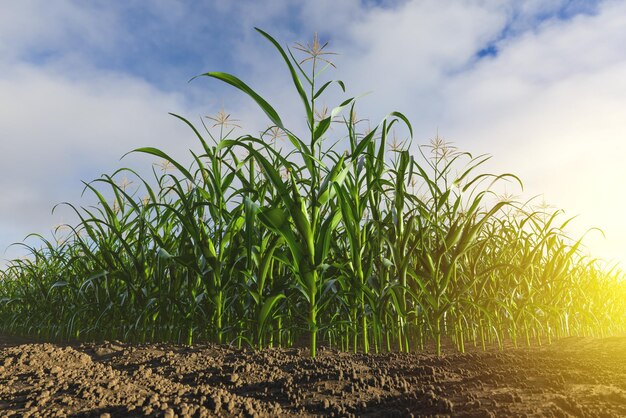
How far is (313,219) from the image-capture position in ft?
6.22

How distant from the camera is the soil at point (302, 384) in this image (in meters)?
1.31

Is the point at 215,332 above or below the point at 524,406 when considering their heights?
above

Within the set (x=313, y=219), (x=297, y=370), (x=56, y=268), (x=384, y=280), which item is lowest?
(x=297, y=370)

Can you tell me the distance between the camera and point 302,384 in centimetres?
158

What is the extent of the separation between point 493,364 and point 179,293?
1761 mm

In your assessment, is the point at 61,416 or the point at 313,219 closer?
the point at 61,416

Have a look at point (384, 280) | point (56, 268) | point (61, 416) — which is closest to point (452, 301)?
point (384, 280)

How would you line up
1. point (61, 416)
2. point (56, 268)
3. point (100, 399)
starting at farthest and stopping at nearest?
point (56, 268) < point (100, 399) < point (61, 416)

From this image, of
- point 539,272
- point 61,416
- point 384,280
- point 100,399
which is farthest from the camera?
point 539,272

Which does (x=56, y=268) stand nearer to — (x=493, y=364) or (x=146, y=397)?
(x=146, y=397)

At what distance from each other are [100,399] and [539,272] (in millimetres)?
2989

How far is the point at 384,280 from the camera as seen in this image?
211cm

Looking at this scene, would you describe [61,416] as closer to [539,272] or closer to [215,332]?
[215,332]

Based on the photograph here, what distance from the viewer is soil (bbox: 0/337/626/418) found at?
1.31 metres
